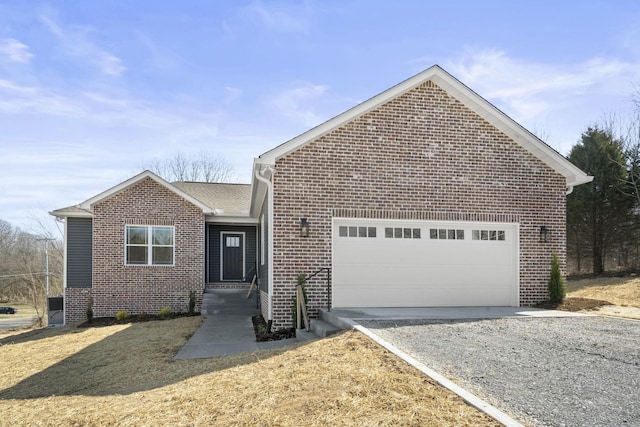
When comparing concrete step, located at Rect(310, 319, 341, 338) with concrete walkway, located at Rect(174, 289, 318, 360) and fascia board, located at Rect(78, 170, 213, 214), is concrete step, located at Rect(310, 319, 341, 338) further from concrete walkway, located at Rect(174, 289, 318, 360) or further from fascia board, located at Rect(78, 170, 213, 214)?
fascia board, located at Rect(78, 170, 213, 214)

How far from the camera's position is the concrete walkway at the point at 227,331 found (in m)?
9.01

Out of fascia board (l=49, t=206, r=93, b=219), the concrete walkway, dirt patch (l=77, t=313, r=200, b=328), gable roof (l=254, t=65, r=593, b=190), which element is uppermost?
gable roof (l=254, t=65, r=593, b=190)

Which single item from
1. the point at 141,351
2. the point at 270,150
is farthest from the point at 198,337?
the point at 270,150

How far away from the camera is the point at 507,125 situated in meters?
11.6

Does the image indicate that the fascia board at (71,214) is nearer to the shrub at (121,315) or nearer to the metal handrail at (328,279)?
the shrub at (121,315)

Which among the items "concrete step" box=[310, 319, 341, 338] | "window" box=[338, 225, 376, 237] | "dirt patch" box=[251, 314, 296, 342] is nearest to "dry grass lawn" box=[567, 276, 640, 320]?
"window" box=[338, 225, 376, 237]

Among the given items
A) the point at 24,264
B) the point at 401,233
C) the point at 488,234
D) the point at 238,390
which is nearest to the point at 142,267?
the point at 401,233

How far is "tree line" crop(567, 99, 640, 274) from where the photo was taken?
73.4ft

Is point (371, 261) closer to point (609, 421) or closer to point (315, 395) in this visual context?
point (315, 395)

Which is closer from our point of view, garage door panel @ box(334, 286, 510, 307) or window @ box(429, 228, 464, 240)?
garage door panel @ box(334, 286, 510, 307)

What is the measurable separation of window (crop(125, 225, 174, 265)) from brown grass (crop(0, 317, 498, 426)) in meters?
6.37

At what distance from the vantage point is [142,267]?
15844mm

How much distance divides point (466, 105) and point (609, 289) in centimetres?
1023

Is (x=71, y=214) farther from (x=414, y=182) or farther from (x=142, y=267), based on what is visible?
(x=414, y=182)
